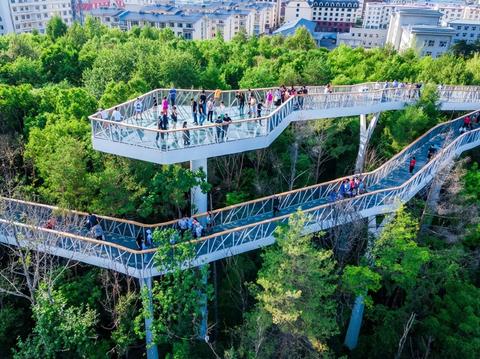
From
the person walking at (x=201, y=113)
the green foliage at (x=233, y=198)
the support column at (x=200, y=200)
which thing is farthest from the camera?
the green foliage at (x=233, y=198)

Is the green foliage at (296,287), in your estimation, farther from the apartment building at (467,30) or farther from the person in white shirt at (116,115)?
the apartment building at (467,30)

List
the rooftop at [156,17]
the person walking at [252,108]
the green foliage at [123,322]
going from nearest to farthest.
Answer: the green foliage at [123,322] → the person walking at [252,108] → the rooftop at [156,17]

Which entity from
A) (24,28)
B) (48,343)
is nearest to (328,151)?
(48,343)

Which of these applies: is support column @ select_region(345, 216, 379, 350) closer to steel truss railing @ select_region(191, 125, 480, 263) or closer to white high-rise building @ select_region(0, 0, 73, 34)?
steel truss railing @ select_region(191, 125, 480, 263)

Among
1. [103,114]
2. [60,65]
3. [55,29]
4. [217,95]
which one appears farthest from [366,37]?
[103,114]

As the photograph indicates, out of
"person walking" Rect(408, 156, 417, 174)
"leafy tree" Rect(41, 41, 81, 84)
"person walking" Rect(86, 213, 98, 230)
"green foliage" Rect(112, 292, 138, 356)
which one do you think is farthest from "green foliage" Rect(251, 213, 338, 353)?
"leafy tree" Rect(41, 41, 81, 84)

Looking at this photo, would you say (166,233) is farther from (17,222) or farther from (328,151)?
(328,151)

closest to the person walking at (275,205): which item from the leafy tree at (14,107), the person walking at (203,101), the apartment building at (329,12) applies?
the person walking at (203,101)
